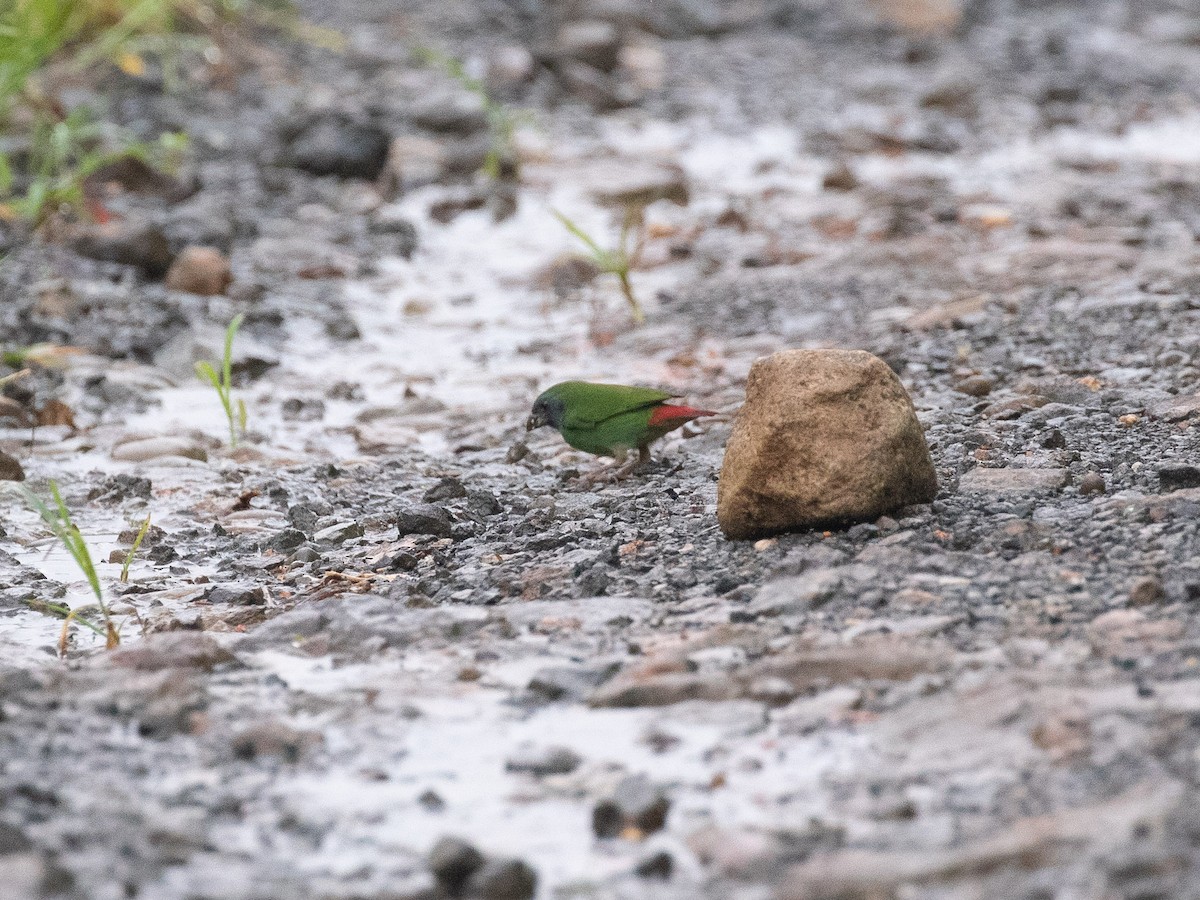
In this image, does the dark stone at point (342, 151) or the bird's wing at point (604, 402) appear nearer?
the bird's wing at point (604, 402)

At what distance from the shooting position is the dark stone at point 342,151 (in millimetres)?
6945

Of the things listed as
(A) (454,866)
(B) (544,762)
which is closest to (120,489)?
(B) (544,762)

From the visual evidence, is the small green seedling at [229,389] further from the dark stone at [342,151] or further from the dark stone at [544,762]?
the dark stone at [342,151]

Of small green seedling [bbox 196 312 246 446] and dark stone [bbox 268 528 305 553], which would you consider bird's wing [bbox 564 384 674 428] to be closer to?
dark stone [bbox 268 528 305 553]

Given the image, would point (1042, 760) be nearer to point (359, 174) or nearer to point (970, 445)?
point (970, 445)

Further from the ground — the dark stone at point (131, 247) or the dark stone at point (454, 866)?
the dark stone at point (454, 866)

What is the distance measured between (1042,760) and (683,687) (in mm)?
569

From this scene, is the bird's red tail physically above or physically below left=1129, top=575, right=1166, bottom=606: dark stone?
below

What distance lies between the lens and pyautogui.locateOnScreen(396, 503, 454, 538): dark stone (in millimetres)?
3191

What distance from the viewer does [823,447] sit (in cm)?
273

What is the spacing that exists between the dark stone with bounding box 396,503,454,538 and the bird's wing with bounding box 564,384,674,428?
1.34 feet

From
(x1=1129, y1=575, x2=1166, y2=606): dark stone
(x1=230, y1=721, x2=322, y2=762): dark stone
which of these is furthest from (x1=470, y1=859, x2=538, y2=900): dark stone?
(x1=1129, y1=575, x2=1166, y2=606): dark stone

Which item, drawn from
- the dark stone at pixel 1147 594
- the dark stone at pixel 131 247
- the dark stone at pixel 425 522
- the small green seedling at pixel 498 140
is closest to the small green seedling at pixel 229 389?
the dark stone at pixel 425 522

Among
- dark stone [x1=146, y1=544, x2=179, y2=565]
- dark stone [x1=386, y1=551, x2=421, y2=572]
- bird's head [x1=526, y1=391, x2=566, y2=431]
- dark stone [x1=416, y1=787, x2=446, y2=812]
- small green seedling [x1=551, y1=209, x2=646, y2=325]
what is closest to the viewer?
dark stone [x1=416, y1=787, x2=446, y2=812]
